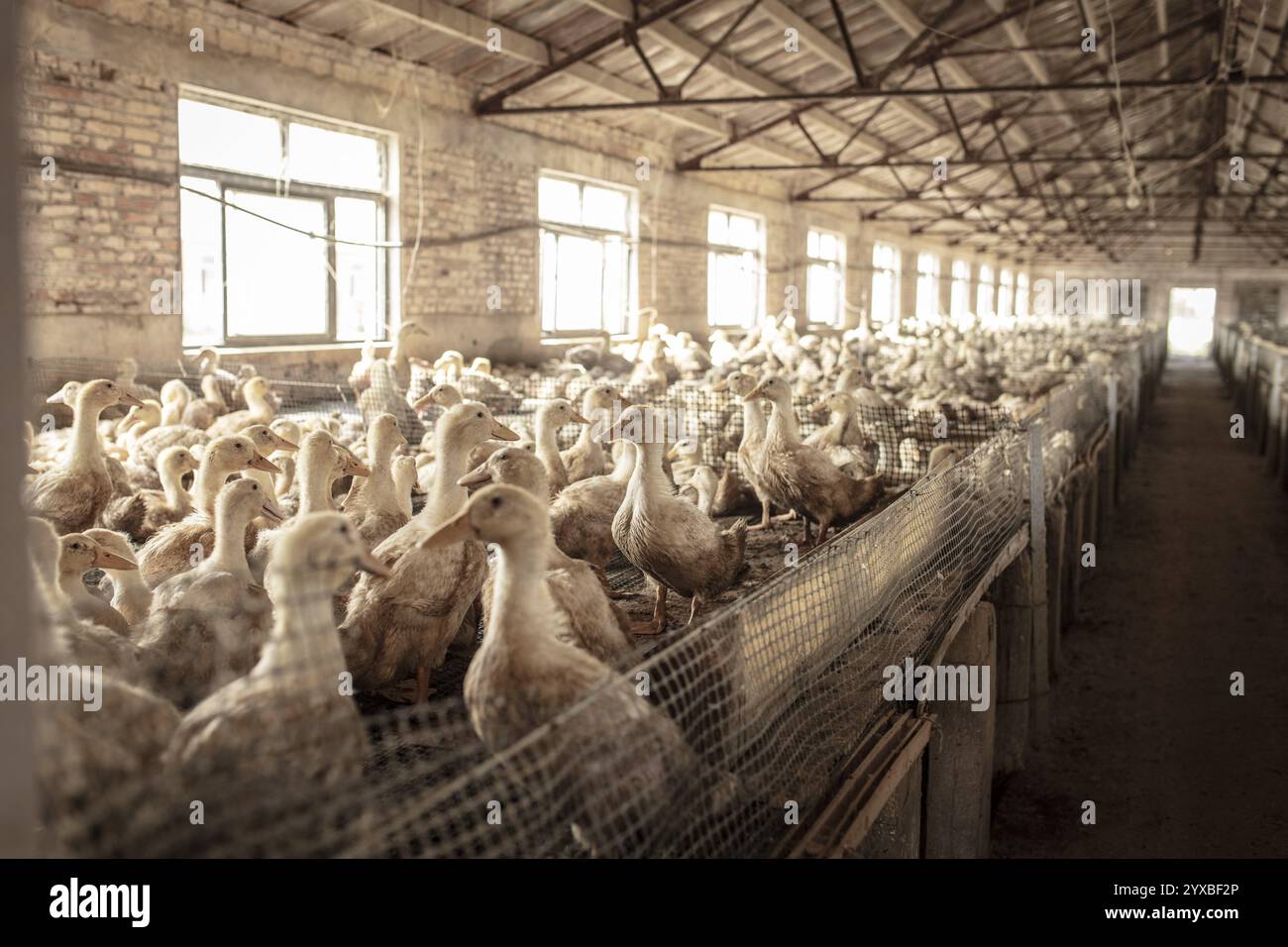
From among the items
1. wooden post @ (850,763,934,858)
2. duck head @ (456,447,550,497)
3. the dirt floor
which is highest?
duck head @ (456,447,550,497)

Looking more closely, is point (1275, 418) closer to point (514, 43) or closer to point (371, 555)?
point (514, 43)

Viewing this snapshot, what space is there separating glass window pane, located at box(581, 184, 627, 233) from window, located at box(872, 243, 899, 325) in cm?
1427

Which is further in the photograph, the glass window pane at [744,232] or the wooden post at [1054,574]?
the glass window pane at [744,232]

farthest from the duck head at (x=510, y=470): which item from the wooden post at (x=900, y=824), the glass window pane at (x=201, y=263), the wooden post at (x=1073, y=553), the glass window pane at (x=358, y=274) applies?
the glass window pane at (x=358, y=274)

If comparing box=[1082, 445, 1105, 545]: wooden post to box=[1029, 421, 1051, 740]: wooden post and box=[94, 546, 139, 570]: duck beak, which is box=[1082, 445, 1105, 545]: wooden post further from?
box=[94, 546, 139, 570]: duck beak

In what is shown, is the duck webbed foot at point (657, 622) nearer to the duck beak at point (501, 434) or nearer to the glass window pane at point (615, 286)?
the duck beak at point (501, 434)

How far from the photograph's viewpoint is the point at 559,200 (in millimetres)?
17938

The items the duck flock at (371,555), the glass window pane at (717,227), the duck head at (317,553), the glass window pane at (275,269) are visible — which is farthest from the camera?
the glass window pane at (717,227)

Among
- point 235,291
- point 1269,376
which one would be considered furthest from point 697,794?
point 1269,376

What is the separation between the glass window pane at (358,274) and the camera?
13.4 metres

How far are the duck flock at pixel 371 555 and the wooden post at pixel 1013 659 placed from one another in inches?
37.0

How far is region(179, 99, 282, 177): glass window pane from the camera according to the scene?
1123 cm

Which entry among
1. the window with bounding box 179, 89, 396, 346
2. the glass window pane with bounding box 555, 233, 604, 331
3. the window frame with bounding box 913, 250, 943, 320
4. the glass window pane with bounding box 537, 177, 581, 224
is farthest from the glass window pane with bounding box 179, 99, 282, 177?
the window frame with bounding box 913, 250, 943, 320

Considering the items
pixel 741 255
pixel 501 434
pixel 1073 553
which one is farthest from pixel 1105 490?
pixel 741 255
